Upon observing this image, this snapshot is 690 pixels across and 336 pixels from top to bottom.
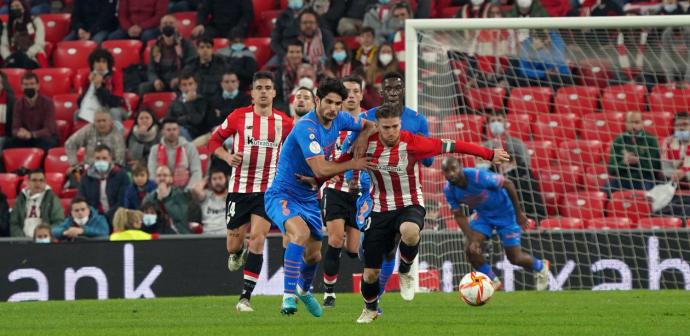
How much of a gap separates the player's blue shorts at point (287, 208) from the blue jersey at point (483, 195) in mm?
4439

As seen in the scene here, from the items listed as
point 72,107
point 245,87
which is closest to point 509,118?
point 245,87

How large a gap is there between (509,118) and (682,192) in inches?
104

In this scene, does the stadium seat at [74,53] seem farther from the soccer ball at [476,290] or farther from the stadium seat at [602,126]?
the soccer ball at [476,290]

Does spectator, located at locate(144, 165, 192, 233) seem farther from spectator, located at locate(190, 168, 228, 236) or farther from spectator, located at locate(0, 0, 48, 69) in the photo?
spectator, located at locate(0, 0, 48, 69)

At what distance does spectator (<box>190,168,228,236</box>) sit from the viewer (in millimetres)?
17938

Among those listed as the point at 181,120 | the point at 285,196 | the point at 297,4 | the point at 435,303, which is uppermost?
the point at 297,4

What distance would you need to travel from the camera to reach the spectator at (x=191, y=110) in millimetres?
19828

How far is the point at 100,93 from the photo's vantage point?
2061 cm

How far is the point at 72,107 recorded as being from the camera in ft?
71.4

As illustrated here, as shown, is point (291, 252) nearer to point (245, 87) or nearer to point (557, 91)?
point (557, 91)

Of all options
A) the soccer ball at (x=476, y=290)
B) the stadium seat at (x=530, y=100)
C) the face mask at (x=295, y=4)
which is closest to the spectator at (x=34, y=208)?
the face mask at (x=295, y=4)

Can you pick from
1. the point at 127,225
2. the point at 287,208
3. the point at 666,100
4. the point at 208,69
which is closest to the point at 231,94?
the point at 208,69

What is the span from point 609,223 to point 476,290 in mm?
5665

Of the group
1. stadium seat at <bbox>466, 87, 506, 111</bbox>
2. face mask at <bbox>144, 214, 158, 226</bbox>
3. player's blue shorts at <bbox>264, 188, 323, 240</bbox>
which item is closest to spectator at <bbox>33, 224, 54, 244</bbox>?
face mask at <bbox>144, 214, 158, 226</bbox>
